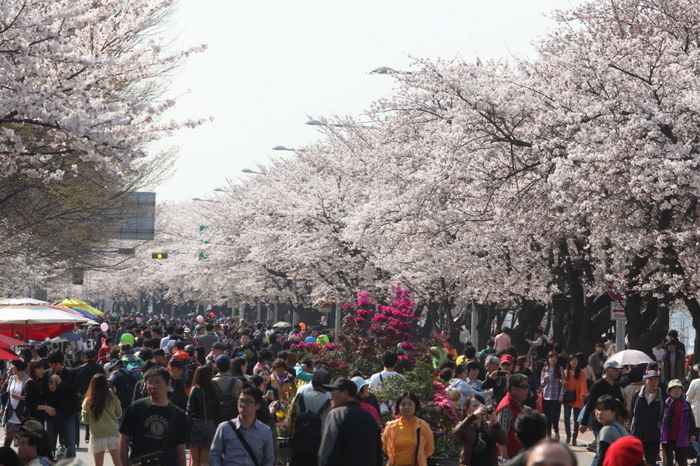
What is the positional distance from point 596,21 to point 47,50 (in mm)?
13619

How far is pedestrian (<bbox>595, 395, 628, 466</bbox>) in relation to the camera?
7.80 metres

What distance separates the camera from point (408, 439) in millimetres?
8695

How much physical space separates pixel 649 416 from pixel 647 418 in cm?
4

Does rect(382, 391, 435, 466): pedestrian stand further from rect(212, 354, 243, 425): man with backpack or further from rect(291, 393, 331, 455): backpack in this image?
rect(212, 354, 243, 425): man with backpack

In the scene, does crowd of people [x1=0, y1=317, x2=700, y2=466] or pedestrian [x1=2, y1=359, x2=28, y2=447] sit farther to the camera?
pedestrian [x1=2, y1=359, x2=28, y2=447]

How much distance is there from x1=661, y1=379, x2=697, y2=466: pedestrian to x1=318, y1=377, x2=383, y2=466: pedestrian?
6.06 metres

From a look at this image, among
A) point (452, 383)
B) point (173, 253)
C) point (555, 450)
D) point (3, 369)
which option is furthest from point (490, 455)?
point (173, 253)

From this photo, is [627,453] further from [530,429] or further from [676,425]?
[676,425]

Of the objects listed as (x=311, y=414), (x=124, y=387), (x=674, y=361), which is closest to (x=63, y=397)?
(x=124, y=387)

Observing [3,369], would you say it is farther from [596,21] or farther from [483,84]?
[596,21]

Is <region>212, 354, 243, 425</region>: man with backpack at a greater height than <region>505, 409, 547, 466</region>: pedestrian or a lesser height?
lesser

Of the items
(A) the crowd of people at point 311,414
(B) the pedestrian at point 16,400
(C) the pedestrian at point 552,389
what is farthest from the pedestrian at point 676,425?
(B) the pedestrian at point 16,400

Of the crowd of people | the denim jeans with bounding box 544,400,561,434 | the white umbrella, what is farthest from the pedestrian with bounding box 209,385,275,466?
the denim jeans with bounding box 544,400,561,434

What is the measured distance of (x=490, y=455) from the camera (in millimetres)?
8578
